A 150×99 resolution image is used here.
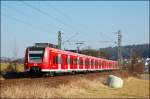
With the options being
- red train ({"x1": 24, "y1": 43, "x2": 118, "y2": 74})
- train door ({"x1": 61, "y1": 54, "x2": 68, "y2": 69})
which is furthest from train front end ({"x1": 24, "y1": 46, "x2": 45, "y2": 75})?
train door ({"x1": 61, "y1": 54, "x2": 68, "y2": 69})

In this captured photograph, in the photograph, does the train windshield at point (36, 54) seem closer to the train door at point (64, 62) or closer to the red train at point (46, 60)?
the red train at point (46, 60)

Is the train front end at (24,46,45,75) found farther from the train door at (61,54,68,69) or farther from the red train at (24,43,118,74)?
the train door at (61,54,68,69)

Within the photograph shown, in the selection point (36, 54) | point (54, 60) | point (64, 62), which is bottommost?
point (64, 62)

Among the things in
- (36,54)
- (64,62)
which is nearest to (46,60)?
(36,54)

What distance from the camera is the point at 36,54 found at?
3622cm

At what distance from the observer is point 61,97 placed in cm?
2203

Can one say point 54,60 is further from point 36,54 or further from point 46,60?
point 36,54

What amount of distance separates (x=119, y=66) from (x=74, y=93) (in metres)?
78.6

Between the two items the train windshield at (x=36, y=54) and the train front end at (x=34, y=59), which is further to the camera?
the train windshield at (x=36, y=54)

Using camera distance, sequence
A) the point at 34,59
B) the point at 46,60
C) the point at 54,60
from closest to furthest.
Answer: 1. the point at 46,60
2. the point at 34,59
3. the point at 54,60

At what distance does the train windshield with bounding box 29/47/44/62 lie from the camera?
36062mm

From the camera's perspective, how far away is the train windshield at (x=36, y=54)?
118 ft

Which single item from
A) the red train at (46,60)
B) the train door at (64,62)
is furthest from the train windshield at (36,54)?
the train door at (64,62)

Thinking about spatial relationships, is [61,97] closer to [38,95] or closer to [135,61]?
[38,95]
